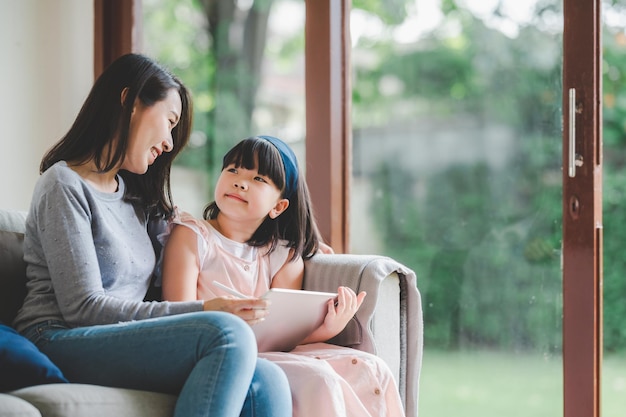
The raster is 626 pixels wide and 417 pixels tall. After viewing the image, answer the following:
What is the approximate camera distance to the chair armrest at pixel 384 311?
6.51 feet

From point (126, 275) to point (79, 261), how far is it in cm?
18

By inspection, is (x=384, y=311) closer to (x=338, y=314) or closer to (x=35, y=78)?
(x=338, y=314)

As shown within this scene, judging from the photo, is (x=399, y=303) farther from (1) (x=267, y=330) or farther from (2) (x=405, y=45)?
(2) (x=405, y=45)

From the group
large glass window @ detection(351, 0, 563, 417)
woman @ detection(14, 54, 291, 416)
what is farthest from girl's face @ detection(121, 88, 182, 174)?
large glass window @ detection(351, 0, 563, 417)

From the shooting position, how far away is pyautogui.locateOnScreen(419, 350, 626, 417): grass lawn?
7.60 feet

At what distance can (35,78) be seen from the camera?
298 cm

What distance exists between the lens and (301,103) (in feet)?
9.43

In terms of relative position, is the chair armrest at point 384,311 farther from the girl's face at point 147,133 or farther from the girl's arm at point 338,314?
the girl's face at point 147,133

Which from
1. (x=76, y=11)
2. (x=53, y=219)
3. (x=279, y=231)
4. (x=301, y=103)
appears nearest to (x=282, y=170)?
(x=279, y=231)

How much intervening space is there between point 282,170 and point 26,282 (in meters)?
0.66

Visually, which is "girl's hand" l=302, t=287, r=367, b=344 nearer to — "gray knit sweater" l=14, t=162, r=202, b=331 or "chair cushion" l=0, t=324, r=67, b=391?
"gray knit sweater" l=14, t=162, r=202, b=331

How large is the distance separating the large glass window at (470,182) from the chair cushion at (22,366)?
4.32 feet

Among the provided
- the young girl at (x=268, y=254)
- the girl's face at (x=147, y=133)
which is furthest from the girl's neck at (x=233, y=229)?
the girl's face at (x=147, y=133)

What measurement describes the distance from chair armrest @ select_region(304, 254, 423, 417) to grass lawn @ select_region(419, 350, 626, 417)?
1.49 ft
